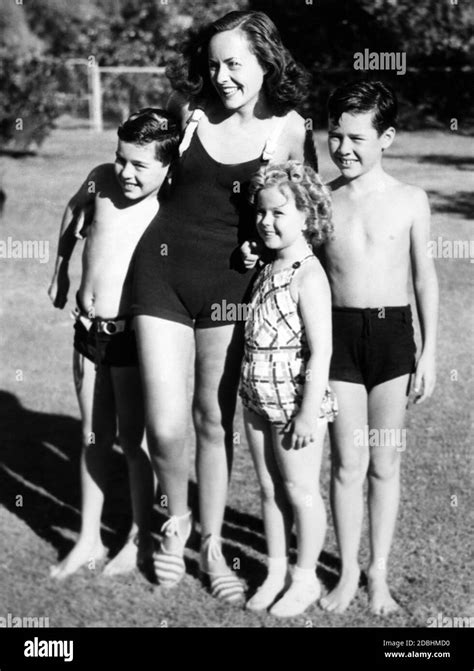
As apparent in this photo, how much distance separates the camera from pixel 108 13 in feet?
81.4

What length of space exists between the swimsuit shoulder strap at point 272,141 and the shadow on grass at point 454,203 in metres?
7.72

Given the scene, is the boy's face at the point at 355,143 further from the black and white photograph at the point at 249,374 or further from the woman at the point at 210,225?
the woman at the point at 210,225

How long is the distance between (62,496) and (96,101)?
1653cm

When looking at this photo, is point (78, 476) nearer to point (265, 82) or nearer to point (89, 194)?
point (89, 194)

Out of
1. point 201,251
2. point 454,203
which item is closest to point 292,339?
point 201,251

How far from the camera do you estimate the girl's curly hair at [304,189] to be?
314cm

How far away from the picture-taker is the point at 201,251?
3.30 metres

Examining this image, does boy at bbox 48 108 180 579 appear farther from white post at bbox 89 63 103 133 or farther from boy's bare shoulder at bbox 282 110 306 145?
white post at bbox 89 63 103 133

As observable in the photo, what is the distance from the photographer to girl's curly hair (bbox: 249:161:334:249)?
3.14 m

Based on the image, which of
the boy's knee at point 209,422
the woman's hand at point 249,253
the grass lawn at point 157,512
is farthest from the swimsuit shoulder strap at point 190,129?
the grass lawn at point 157,512

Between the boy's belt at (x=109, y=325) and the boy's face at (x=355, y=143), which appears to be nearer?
the boy's face at (x=355, y=143)

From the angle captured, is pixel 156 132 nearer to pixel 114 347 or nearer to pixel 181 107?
pixel 181 107

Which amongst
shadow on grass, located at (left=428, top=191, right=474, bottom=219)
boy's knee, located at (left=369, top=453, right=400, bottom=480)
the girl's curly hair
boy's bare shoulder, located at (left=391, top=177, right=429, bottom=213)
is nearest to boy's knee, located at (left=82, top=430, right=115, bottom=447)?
boy's knee, located at (left=369, top=453, right=400, bottom=480)
